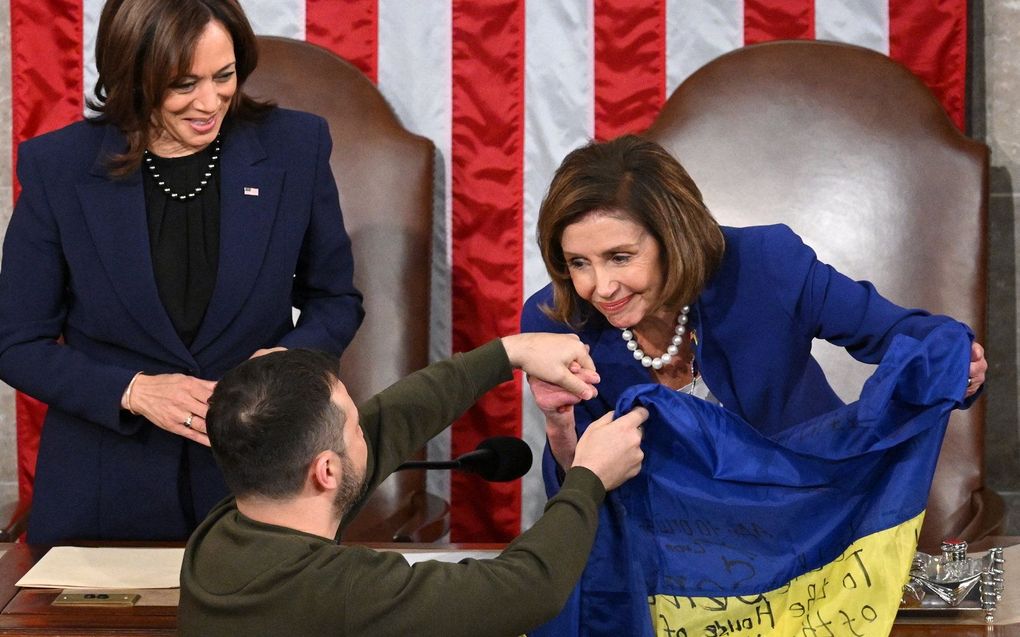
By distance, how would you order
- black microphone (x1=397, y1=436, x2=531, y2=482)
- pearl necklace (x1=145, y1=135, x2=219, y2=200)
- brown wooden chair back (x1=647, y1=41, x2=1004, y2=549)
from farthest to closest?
1. brown wooden chair back (x1=647, y1=41, x2=1004, y2=549)
2. pearl necklace (x1=145, y1=135, x2=219, y2=200)
3. black microphone (x1=397, y1=436, x2=531, y2=482)

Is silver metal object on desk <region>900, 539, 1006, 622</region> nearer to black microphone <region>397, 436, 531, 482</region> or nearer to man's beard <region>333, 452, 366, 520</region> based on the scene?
black microphone <region>397, 436, 531, 482</region>

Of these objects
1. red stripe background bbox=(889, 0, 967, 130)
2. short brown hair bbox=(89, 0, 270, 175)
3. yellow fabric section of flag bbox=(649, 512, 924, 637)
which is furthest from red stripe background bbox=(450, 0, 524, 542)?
yellow fabric section of flag bbox=(649, 512, 924, 637)

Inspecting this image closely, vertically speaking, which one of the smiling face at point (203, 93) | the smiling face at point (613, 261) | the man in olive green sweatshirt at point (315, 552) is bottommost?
the man in olive green sweatshirt at point (315, 552)

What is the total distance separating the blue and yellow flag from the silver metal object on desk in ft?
0.56

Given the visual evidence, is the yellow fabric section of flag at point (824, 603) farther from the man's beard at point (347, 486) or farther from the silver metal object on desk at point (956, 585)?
the man's beard at point (347, 486)

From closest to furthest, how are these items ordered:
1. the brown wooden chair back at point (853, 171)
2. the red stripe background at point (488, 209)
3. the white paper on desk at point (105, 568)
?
the white paper on desk at point (105, 568), the brown wooden chair back at point (853, 171), the red stripe background at point (488, 209)

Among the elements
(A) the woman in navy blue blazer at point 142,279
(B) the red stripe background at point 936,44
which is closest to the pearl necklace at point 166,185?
(A) the woman in navy blue blazer at point 142,279

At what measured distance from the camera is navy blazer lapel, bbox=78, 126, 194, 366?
2180 millimetres

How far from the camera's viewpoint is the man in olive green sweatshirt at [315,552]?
55.1 inches

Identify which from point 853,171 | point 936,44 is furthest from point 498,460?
point 936,44

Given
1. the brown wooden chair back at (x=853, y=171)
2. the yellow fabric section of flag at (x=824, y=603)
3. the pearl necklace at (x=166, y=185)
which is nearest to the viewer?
the yellow fabric section of flag at (x=824, y=603)

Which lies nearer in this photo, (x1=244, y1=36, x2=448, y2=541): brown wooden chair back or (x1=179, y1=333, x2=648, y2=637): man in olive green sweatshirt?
(x1=179, y1=333, x2=648, y2=637): man in olive green sweatshirt

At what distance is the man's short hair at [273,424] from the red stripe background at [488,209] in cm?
169

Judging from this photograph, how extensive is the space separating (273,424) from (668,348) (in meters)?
0.88
